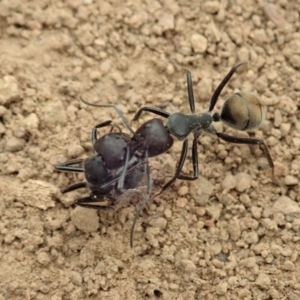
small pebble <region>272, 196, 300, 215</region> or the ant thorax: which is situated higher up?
the ant thorax

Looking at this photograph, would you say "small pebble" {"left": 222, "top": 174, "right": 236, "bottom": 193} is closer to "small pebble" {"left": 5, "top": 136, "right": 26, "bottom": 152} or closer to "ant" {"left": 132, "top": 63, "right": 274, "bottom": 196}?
"ant" {"left": 132, "top": 63, "right": 274, "bottom": 196}

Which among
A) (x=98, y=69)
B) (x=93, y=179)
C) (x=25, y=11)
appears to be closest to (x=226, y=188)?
(x=93, y=179)

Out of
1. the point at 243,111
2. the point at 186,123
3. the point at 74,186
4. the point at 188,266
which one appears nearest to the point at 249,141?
the point at 243,111

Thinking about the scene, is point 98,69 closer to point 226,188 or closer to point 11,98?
point 11,98

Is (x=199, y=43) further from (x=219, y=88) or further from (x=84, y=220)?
(x=84, y=220)

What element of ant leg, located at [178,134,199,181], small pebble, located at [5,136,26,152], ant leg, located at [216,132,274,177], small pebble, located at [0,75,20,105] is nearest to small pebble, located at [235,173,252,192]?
ant leg, located at [216,132,274,177]

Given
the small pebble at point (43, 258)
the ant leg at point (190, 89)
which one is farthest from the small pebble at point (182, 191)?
the small pebble at point (43, 258)

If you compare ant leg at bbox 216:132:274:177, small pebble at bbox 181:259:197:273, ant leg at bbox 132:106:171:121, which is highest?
ant leg at bbox 132:106:171:121
